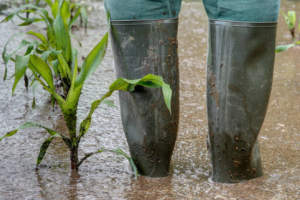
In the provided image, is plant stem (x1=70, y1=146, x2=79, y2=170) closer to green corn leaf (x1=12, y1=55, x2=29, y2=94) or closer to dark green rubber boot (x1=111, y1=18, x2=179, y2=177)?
dark green rubber boot (x1=111, y1=18, x2=179, y2=177)

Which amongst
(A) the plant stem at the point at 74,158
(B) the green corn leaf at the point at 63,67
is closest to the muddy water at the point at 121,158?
(A) the plant stem at the point at 74,158

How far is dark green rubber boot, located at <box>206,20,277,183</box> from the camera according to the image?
4.16 ft

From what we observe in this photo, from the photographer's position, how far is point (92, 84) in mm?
2426

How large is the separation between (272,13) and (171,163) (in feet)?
2.02

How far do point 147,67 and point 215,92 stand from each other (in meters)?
0.22

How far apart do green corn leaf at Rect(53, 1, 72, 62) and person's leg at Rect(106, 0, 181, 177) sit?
415 millimetres

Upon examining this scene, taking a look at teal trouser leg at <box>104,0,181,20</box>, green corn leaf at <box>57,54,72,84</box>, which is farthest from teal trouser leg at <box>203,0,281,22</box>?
green corn leaf at <box>57,54,72,84</box>

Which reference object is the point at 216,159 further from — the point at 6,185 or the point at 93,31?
the point at 93,31

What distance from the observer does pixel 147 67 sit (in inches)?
52.3

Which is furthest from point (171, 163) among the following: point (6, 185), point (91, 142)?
point (6, 185)

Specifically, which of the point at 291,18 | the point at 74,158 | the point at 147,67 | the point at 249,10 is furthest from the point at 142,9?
the point at 291,18

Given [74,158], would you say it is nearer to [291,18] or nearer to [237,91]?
[237,91]

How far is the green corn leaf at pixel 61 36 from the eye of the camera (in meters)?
1.71

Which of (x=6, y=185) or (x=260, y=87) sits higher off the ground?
(x=260, y=87)
